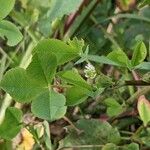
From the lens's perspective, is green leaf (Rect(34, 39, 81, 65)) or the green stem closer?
green leaf (Rect(34, 39, 81, 65))

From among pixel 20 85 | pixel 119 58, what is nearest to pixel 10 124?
pixel 20 85

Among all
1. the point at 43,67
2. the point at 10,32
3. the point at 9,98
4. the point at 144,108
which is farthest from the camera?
the point at 9,98

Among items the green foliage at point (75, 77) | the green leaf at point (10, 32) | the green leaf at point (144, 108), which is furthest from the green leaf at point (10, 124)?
the green leaf at point (144, 108)

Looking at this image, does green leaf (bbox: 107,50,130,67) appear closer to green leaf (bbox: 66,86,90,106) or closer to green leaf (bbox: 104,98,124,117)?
green leaf (bbox: 66,86,90,106)

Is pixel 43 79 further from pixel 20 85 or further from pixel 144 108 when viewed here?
pixel 144 108

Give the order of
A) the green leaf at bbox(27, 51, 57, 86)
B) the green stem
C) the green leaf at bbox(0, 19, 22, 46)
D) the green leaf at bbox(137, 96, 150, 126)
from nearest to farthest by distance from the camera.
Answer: the green leaf at bbox(27, 51, 57, 86), the green leaf at bbox(0, 19, 22, 46), the green leaf at bbox(137, 96, 150, 126), the green stem

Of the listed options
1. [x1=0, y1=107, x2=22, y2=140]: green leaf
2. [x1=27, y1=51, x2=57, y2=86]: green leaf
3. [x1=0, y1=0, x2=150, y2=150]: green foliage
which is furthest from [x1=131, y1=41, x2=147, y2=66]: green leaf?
[x1=0, y1=107, x2=22, y2=140]: green leaf

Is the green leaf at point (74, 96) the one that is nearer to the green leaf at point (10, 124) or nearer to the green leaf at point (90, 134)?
the green leaf at point (10, 124)
